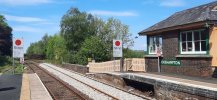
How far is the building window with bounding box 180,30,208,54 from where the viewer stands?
798 inches

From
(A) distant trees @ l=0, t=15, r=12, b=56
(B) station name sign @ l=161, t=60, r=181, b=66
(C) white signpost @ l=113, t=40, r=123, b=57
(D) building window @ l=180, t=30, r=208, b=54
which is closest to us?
(D) building window @ l=180, t=30, r=208, b=54

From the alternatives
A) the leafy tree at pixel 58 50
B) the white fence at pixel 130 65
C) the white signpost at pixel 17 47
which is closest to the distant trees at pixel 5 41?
the leafy tree at pixel 58 50

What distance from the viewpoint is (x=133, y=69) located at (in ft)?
97.5

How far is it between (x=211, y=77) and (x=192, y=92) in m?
6.16

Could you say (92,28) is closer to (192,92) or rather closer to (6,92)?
(6,92)

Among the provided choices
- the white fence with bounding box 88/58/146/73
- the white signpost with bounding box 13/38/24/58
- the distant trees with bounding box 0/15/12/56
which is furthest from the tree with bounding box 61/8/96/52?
the white signpost with bounding box 13/38/24/58

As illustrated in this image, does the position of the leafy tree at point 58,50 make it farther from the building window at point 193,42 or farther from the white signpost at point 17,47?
the building window at point 193,42

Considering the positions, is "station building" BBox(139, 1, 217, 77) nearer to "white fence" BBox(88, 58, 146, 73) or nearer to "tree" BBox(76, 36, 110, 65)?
"white fence" BBox(88, 58, 146, 73)

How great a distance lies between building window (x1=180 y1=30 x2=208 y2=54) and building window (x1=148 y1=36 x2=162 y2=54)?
11.2 feet

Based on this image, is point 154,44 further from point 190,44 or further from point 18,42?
point 18,42

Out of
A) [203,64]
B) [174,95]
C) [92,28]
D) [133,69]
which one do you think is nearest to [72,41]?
[92,28]

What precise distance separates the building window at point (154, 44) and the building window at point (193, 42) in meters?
3.40

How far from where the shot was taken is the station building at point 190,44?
19422 mm

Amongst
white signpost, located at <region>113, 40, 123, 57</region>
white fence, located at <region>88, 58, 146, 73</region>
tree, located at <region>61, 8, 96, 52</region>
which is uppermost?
tree, located at <region>61, 8, 96, 52</region>
